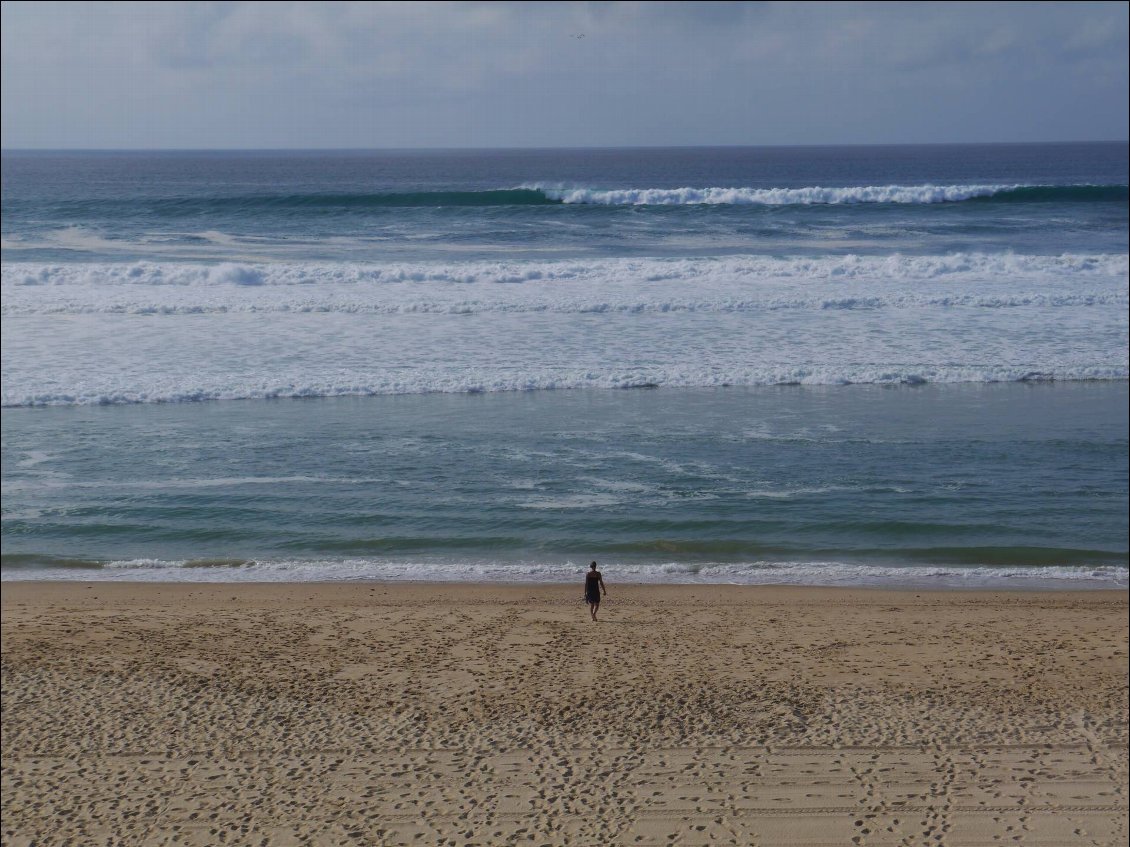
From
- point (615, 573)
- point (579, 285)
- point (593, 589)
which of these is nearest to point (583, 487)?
point (615, 573)

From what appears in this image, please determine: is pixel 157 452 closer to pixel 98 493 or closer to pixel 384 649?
pixel 98 493

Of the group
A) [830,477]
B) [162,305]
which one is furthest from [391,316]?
[830,477]

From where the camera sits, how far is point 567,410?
17.7 metres

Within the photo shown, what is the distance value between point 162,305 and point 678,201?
88.4ft

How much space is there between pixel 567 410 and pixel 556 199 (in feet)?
103

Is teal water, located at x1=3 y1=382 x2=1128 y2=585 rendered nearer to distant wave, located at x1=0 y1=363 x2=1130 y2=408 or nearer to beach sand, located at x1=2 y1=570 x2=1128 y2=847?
distant wave, located at x1=0 y1=363 x2=1130 y2=408

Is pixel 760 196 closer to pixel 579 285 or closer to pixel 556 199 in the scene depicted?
pixel 556 199

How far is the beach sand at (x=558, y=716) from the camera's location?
7.36 m

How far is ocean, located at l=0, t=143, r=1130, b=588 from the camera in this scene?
12.7m

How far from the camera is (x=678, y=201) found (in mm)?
46875

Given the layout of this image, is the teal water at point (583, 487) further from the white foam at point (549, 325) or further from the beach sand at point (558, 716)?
the white foam at point (549, 325)

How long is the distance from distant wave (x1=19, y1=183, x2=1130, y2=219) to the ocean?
792 centimetres

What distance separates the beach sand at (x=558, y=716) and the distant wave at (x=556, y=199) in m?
35.2

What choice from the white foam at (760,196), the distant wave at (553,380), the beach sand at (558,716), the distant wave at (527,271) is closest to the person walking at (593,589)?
the beach sand at (558,716)
